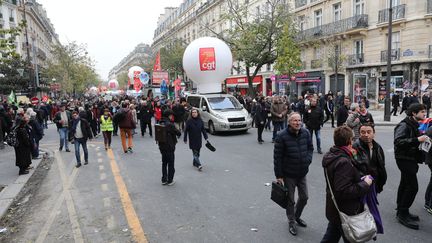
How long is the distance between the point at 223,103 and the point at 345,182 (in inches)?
481

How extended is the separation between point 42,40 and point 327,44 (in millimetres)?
60055

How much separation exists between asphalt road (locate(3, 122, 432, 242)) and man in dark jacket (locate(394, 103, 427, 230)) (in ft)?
0.66

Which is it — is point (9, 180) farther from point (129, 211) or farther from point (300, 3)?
point (300, 3)

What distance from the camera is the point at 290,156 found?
4.48m

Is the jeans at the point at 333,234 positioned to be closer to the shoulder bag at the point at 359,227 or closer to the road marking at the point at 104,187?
the shoulder bag at the point at 359,227

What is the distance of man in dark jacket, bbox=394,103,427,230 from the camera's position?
15.1 feet

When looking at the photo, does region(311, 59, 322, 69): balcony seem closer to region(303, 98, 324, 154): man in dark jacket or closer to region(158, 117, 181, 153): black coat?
region(303, 98, 324, 154): man in dark jacket

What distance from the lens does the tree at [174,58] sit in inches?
1753

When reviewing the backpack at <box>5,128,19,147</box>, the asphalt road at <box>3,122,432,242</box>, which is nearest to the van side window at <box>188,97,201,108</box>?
the asphalt road at <box>3,122,432,242</box>

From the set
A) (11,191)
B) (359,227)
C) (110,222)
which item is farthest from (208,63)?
(359,227)

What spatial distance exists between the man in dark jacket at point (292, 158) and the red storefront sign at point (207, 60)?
46.0ft

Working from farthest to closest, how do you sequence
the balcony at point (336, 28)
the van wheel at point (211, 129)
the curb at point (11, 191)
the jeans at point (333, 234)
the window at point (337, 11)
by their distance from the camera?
the window at point (337, 11) → the balcony at point (336, 28) → the van wheel at point (211, 129) → the curb at point (11, 191) → the jeans at point (333, 234)

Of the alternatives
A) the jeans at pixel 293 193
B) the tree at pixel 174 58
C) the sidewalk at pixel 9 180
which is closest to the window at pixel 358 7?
the tree at pixel 174 58

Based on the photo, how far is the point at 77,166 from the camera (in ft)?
30.7
